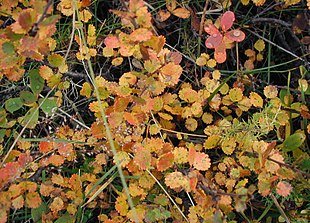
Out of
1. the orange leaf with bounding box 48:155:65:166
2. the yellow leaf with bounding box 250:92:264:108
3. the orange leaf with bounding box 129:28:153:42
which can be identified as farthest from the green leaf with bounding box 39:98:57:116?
the yellow leaf with bounding box 250:92:264:108

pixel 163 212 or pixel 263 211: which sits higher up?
pixel 163 212

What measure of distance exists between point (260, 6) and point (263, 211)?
672 mm

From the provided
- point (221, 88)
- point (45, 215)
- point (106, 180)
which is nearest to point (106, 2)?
point (221, 88)

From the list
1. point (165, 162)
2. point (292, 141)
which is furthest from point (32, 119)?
point (292, 141)

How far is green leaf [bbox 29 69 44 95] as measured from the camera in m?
1.35

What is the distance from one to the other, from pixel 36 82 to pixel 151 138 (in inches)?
15.0

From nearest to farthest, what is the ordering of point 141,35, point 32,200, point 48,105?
point 141,35 < point 32,200 < point 48,105

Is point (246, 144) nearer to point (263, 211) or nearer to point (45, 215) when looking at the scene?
point (263, 211)

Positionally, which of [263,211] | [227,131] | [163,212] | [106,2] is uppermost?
[106,2]

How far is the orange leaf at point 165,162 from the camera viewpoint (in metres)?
1.25

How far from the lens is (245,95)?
1521 mm

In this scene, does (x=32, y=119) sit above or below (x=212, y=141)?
above

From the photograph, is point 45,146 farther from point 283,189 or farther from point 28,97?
point 283,189

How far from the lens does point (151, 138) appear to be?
4.30 ft
